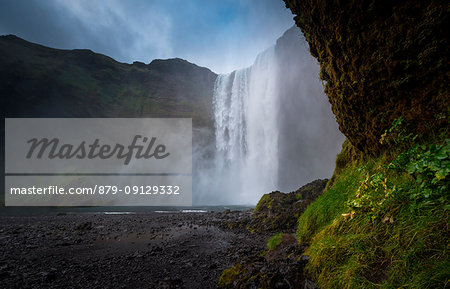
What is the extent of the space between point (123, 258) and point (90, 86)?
53.6m

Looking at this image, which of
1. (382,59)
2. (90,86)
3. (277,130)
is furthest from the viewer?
(90,86)

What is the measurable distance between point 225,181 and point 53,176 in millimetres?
32872

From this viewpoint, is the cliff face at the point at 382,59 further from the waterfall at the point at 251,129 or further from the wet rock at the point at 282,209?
the waterfall at the point at 251,129

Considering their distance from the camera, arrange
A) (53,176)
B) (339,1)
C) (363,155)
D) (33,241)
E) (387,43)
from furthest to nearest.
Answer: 1. (53,176)
2. (33,241)
3. (363,155)
4. (339,1)
5. (387,43)

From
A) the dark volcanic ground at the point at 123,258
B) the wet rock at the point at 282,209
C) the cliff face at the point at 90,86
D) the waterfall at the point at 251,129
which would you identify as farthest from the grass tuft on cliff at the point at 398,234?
the cliff face at the point at 90,86

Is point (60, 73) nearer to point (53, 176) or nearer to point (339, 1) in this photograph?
point (53, 176)

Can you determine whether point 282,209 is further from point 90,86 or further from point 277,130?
point 90,86

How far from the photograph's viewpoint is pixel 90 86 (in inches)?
1829

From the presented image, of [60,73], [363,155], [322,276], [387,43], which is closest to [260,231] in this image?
[363,155]

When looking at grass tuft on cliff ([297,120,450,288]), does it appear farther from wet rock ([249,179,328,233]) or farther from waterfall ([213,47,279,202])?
waterfall ([213,47,279,202])

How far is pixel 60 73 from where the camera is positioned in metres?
45.2

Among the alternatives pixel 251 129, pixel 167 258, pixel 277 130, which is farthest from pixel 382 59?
pixel 251 129

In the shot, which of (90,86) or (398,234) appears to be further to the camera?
(90,86)

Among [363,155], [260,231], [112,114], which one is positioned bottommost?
[260,231]
